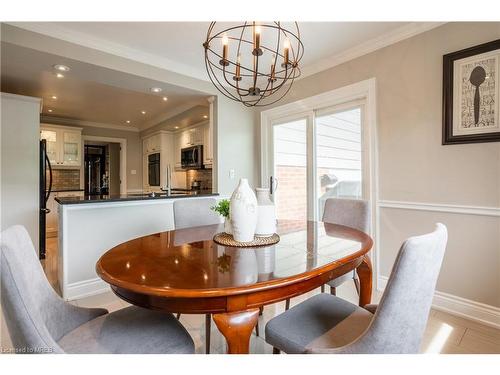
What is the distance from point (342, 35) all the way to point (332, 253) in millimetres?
2090

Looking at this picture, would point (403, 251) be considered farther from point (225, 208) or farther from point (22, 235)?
point (22, 235)

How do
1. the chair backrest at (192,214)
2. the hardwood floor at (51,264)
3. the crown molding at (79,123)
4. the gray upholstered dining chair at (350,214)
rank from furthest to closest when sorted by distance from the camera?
the crown molding at (79,123), the hardwood floor at (51,264), the chair backrest at (192,214), the gray upholstered dining chair at (350,214)

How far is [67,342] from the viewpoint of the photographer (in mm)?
1004

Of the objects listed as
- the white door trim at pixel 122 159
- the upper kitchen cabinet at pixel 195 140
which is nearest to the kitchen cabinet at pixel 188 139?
the upper kitchen cabinet at pixel 195 140

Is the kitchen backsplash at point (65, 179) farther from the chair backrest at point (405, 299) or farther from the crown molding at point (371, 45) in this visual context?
the chair backrest at point (405, 299)

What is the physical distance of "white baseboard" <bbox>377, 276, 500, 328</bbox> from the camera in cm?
189

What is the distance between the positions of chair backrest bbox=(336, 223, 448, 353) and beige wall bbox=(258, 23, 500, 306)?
4.83ft

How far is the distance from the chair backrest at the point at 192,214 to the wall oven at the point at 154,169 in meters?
3.88

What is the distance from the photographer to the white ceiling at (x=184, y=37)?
2.22 m

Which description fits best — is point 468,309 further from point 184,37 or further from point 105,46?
point 105,46

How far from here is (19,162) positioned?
3193 millimetres
